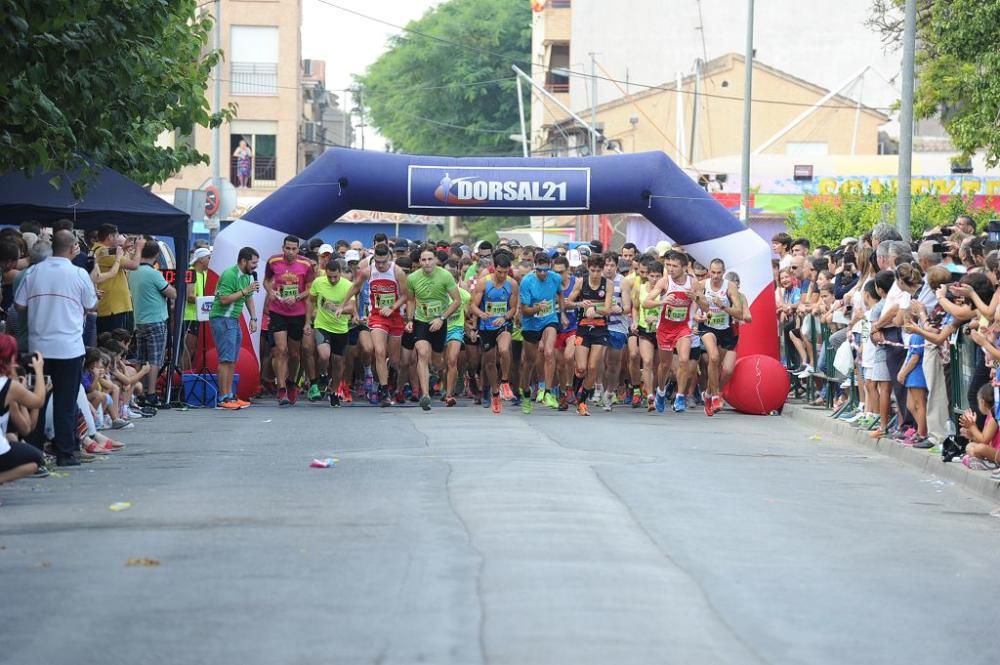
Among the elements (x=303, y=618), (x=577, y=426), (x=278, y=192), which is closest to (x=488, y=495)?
(x=303, y=618)

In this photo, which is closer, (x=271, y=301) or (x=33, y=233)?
(x=33, y=233)

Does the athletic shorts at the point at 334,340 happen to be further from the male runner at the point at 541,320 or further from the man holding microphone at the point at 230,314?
the male runner at the point at 541,320

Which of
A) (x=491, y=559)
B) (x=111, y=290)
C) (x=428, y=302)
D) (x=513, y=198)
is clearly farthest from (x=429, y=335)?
(x=491, y=559)

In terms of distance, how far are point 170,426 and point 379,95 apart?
239 ft

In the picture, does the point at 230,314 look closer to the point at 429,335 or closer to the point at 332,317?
the point at 332,317

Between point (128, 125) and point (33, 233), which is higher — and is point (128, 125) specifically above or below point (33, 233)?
above

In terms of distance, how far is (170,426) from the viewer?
1727 centimetres

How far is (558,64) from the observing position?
77125mm

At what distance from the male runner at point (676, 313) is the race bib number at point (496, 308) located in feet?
5.58

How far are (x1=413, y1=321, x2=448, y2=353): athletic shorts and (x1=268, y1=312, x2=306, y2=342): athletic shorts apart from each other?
157 cm

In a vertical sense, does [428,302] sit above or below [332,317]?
above

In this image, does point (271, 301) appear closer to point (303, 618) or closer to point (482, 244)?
point (482, 244)

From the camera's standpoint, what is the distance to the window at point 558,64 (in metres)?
76.4

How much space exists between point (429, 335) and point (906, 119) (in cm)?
638
